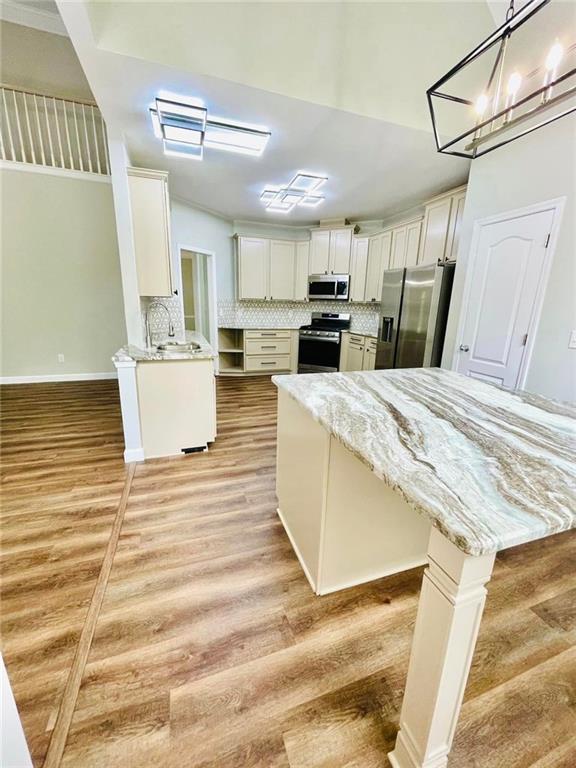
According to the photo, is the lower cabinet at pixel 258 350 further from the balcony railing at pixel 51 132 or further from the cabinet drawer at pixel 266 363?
the balcony railing at pixel 51 132

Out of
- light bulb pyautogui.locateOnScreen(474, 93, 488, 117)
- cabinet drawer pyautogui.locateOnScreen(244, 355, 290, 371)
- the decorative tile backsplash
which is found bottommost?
cabinet drawer pyautogui.locateOnScreen(244, 355, 290, 371)

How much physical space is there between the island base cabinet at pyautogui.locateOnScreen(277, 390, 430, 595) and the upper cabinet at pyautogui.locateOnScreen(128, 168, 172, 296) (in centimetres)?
200

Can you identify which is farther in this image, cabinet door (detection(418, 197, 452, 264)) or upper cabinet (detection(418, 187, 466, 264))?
cabinet door (detection(418, 197, 452, 264))

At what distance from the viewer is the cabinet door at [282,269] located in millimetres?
5293

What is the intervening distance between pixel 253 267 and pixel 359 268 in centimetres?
175

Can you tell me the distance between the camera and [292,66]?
6.70 feet

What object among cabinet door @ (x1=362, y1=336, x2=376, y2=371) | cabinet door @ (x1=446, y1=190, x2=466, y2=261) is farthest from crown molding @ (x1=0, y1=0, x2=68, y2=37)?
cabinet door @ (x1=362, y1=336, x2=376, y2=371)

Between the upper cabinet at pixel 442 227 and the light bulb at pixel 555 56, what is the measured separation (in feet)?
7.86

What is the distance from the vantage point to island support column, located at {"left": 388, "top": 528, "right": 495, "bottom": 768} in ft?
2.28

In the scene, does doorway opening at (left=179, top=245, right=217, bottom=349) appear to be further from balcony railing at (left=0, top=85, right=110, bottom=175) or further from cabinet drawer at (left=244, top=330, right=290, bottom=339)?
balcony railing at (left=0, top=85, right=110, bottom=175)

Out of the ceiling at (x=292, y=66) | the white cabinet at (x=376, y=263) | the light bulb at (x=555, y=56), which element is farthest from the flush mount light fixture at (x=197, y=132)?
the white cabinet at (x=376, y=263)

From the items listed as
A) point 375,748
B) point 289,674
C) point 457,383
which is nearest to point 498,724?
point 375,748

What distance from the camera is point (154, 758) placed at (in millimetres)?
918

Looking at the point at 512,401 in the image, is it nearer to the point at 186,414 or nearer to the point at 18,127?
the point at 186,414
